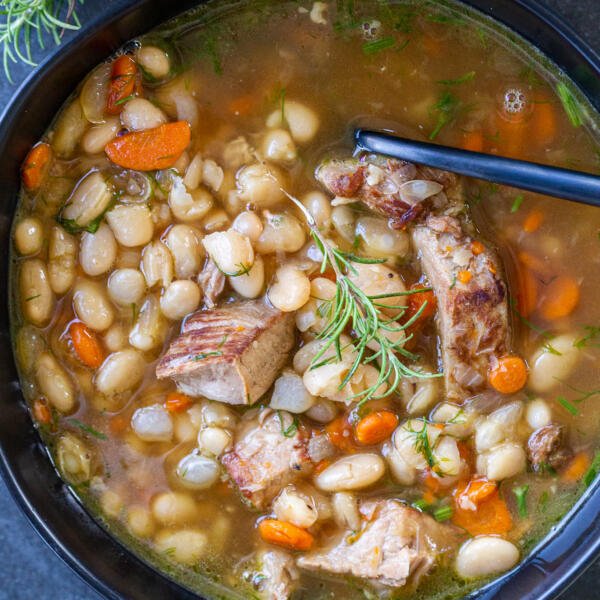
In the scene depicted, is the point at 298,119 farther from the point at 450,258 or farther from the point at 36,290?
the point at 36,290

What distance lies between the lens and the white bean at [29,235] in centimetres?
282

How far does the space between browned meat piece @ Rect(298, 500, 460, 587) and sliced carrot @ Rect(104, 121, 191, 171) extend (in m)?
1.33

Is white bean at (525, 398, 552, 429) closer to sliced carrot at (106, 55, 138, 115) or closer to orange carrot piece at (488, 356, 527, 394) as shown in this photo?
orange carrot piece at (488, 356, 527, 394)

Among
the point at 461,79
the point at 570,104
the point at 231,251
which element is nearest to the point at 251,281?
the point at 231,251

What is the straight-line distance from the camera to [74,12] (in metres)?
2.91

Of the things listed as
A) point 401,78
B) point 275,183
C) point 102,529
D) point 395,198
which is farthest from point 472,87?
A: point 102,529

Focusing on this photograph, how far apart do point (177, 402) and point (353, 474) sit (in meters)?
0.64

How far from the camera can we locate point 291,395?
2.87 m

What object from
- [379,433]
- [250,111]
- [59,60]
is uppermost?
[59,60]

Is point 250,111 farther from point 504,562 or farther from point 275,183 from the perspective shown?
point 504,562

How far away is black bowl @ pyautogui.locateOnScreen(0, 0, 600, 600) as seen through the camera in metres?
2.68

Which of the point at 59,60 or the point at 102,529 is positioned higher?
the point at 59,60

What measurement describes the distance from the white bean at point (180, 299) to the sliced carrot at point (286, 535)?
29.9 inches

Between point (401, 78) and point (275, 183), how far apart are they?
1.80 feet
